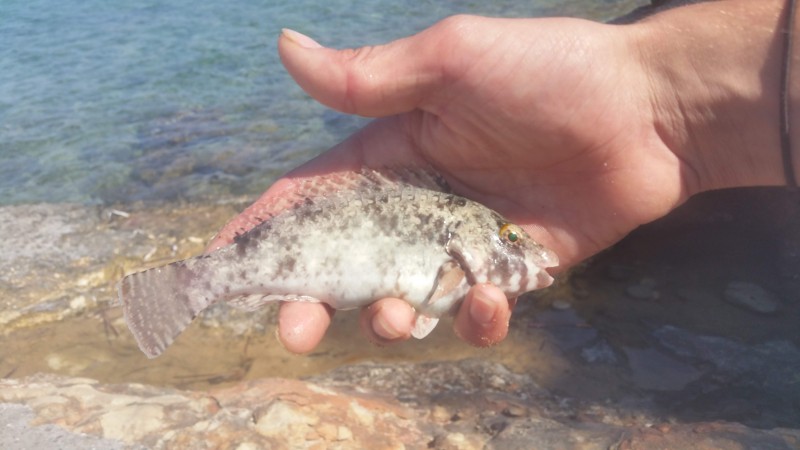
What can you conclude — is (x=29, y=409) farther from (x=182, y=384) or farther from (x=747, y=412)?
(x=747, y=412)

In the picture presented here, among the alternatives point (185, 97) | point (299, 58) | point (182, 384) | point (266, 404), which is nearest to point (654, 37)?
point (299, 58)

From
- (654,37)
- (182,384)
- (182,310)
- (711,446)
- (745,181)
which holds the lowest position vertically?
(182,384)

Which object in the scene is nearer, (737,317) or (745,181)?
(745,181)

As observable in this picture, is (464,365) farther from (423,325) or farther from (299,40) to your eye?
(299,40)

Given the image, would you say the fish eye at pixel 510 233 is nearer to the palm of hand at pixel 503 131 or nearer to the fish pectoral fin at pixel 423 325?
the palm of hand at pixel 503 131

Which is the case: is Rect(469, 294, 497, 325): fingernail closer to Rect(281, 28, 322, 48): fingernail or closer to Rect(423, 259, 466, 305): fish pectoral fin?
Rect(423, 259, 466, 305): fish pectoral fin

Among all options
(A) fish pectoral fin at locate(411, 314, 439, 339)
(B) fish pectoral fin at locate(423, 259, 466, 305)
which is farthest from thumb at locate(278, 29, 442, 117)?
(A) fish pectoral fin at locate(411, 314, 439, 339)
